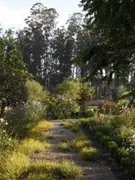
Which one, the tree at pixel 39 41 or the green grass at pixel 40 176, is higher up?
the tree at pixel 39 41

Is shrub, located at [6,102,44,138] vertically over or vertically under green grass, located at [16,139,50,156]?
over

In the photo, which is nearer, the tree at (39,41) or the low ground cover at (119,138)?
the low ground cover at (119,138)

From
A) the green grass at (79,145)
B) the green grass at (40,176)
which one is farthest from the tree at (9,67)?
the green grass at (40,176)

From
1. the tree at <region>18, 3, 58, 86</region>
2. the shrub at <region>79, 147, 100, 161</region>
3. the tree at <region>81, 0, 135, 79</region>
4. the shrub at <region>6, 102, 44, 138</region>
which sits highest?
the tree at <region>18, 3, 58, 86</region>

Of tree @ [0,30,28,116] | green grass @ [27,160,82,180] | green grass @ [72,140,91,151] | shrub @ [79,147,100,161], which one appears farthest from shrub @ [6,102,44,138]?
green grass @ [27,160,82,180]

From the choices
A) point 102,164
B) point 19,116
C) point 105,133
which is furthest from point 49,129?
point 102,164

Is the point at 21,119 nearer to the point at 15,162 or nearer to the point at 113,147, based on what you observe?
the point at 113,147

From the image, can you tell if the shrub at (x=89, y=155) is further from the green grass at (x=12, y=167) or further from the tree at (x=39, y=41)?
the tree at (x=39, y=41)

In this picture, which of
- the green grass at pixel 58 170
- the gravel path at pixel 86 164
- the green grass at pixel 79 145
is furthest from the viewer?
the green grass at pixel 79 145

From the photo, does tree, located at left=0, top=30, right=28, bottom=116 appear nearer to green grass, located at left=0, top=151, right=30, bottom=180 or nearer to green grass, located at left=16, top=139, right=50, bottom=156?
green grass, located at left=16, top=139, right=50, bottom=156

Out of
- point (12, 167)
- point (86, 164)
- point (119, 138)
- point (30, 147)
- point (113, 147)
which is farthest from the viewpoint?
point (119, 138)

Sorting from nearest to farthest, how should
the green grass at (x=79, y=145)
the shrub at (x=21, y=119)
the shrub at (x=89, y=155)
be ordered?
the shrub at (x=89, y=155)
the green grass at (x=79, y=145)
the shrub at (x=21, y=119)

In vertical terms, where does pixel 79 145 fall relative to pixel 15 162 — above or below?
below

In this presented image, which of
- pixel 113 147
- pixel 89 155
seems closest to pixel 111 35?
pixel 89 155
